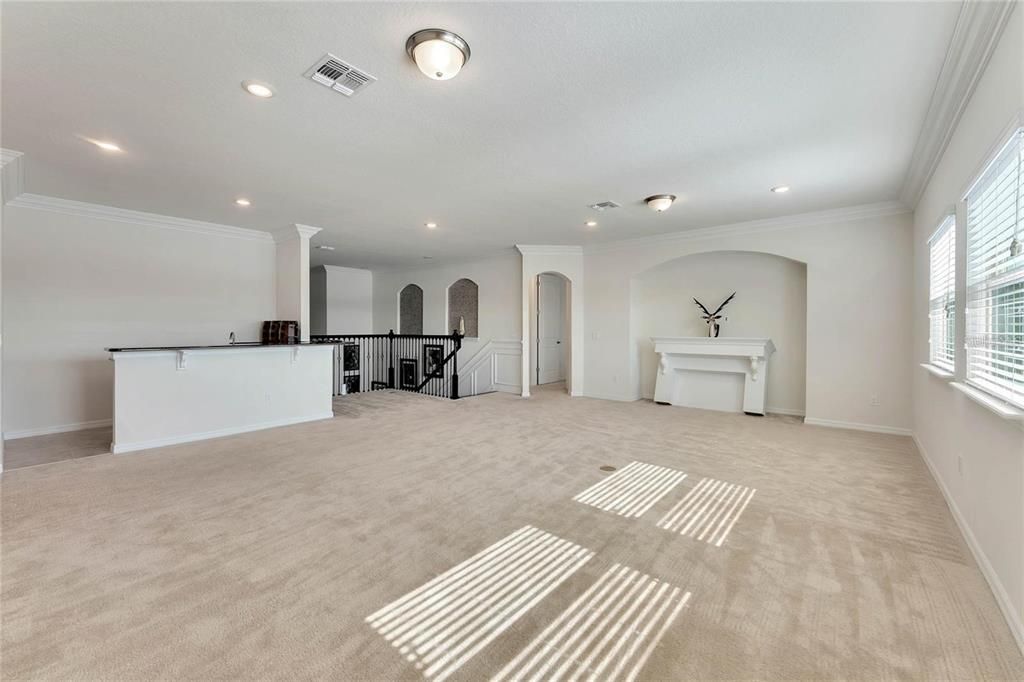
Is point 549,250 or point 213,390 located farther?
point 549,250

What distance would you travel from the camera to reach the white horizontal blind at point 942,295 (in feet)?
10.4

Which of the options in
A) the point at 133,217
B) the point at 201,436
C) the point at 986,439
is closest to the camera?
the point at 986,439

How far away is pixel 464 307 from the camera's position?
9.35m

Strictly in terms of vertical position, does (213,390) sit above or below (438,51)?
below

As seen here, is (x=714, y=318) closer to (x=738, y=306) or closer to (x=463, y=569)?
(x=738, y=306)

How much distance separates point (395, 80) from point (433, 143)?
829 millimetres

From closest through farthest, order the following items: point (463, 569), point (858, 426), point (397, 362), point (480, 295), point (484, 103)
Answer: point (463, 569) < point (484, 103) < point (858, 426) < point (480, 295) < point (397, 362)

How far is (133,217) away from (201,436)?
3.04m

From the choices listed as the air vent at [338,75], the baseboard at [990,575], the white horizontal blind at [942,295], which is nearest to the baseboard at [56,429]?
the air vent at [338,75]

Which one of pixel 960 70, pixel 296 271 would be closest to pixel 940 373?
pixel 960 70

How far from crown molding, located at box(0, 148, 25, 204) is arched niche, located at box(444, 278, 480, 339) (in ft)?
20.5

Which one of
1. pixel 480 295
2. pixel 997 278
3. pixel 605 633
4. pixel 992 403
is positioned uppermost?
pixel 480 295

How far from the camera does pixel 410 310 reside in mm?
10336

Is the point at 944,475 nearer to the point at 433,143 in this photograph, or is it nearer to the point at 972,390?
the point at 972,390
